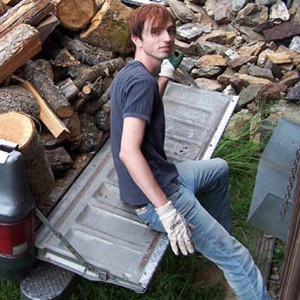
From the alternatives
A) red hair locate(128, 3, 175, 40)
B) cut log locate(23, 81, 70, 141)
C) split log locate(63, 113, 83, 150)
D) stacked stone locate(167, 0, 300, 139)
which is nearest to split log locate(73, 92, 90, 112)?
split log locate(63, 113, 83, 150)

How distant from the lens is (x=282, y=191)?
4062mm

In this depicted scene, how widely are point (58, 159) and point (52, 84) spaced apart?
66 cm

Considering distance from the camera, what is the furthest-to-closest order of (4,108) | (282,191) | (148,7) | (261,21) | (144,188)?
(261,21) → (282,191) → (4,108) → (148,7) → (144,188)

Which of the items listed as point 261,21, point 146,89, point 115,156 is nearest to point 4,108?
point 115,156

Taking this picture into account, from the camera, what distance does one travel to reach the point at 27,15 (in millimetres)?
4398

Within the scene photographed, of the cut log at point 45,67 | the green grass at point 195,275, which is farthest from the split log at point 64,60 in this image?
the green grass at point 195,275

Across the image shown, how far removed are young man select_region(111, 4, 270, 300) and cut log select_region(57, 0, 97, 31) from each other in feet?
4.87

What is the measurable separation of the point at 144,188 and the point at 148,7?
105 cm

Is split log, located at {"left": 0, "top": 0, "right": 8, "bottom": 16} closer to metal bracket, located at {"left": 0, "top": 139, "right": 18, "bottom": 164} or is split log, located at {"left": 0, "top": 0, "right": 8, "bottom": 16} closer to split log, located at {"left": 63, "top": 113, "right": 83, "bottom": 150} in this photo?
split log, located at {"left": 63, "top": 113, "right": 83, "bottom": 150}

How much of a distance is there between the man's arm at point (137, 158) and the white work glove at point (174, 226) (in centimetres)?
5

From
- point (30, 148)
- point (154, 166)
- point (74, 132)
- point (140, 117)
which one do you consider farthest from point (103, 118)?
point (140, 117)

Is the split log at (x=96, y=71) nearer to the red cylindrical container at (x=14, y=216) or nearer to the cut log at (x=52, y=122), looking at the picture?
the cut log at (x=52, y=122)

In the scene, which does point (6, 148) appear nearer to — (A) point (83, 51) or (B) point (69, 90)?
(B) point (69, 90)

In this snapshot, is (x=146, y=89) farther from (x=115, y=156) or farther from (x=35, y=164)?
(x=35, y=164)
